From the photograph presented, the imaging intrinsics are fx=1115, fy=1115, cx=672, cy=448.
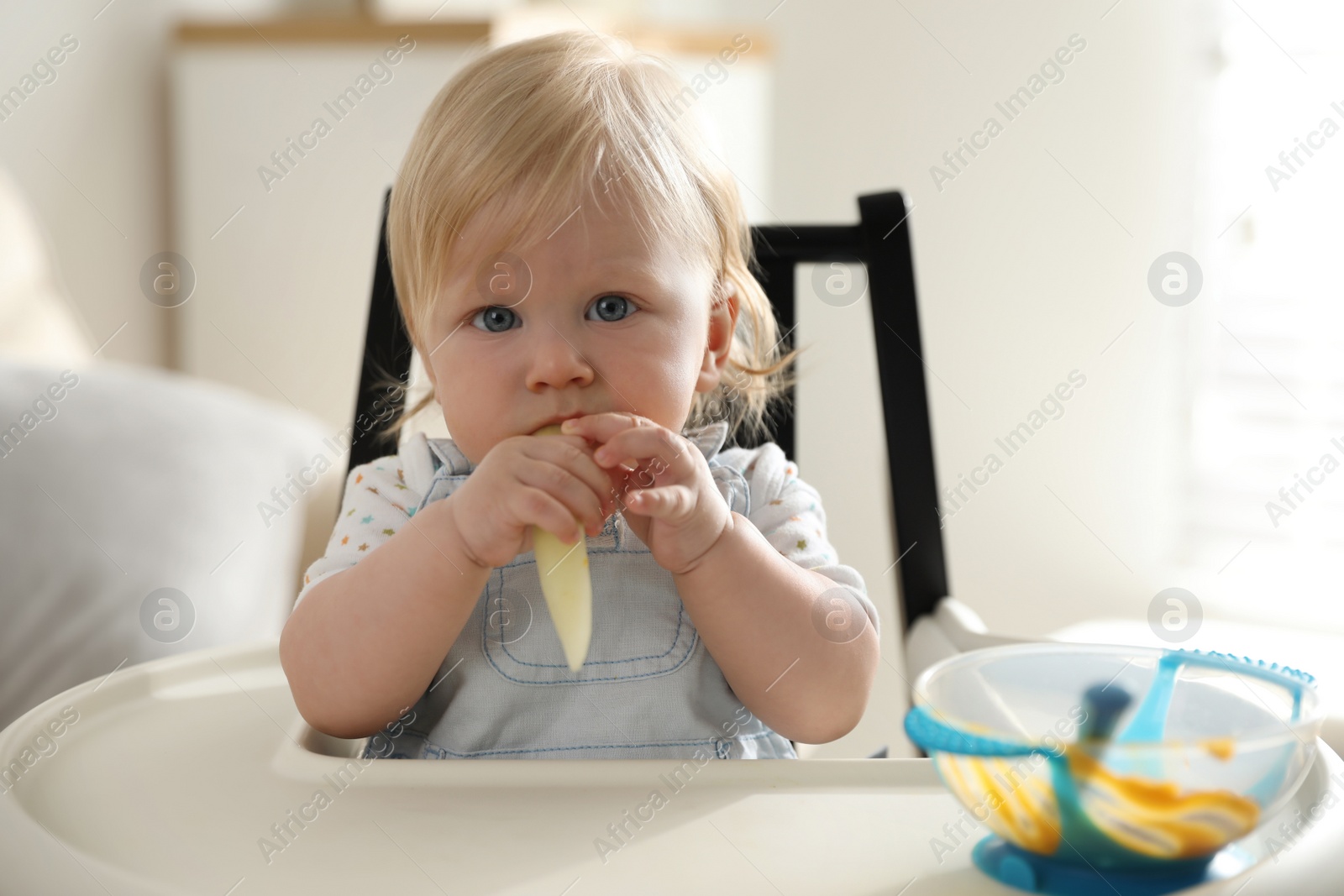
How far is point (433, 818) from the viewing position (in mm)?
485

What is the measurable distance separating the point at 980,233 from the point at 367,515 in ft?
5.29

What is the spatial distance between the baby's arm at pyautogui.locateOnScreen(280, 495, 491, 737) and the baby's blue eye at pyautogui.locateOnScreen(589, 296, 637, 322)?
13cm

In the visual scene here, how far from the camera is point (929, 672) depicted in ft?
1.48

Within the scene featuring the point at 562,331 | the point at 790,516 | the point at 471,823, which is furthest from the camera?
the point at 790,516

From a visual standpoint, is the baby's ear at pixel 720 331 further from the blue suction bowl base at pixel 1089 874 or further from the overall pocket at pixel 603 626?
the blue suction bowl base at pixel 1089 874

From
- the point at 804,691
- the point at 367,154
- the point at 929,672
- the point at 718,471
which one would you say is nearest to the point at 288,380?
the point at 367,154

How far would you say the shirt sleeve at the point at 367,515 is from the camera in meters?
0.66

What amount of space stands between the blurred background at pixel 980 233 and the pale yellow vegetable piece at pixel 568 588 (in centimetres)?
136

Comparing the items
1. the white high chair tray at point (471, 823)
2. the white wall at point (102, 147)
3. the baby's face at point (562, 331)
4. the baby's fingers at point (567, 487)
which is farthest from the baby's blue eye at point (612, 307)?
the white wall at point (102, 147)

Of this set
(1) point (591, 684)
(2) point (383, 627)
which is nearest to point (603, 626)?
(1) point (591, 684)

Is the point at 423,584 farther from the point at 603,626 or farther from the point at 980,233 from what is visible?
the point at 980,233

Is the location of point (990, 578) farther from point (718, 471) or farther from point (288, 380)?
point (718, 471)

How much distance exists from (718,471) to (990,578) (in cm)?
153

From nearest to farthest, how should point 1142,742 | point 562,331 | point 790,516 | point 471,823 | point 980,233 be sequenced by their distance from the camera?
point 1142,742 → point 471,823 → point 562,331 → point 790,516 → point 980,233
